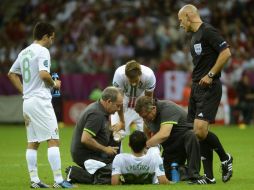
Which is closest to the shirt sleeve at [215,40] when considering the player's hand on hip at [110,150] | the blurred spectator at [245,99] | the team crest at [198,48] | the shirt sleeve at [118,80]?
the team crest at [198,48]

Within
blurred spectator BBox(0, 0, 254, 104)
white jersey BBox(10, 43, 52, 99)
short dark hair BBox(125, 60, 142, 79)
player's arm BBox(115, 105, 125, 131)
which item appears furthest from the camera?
blurred spectator BBox(0, 0, 254, 104)

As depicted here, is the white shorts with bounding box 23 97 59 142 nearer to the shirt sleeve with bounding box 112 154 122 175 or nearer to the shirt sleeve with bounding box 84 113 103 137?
the shirt sleeve with bounding box 84 113 103 137

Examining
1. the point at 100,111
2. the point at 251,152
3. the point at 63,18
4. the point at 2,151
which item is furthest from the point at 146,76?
the point at 63,18

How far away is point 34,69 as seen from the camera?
1032 cm

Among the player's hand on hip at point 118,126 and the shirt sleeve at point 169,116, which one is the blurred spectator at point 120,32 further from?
the shirt sleeve at point 169,116

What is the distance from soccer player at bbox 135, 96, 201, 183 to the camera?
417 inches

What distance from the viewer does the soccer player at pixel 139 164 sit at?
33.7 ft

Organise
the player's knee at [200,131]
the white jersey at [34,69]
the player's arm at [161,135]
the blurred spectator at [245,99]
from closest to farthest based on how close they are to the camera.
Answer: the white jersey at [34,69], the player's arm at [161,135], the player's knee at [200,131], the blurred spectator at [245,99]

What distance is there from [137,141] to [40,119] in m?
1.27

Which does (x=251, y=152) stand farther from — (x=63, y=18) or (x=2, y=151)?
(x=63, y=18)

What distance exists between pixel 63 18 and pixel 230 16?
5.89m

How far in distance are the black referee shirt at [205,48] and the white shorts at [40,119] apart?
2.07 meters

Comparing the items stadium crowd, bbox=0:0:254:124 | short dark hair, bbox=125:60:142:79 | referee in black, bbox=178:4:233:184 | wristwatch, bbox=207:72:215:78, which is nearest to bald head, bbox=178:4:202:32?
referee in black, bbox=178:4:233:184

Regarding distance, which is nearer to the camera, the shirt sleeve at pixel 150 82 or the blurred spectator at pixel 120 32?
the shirt sleeve at pixel 150 82
